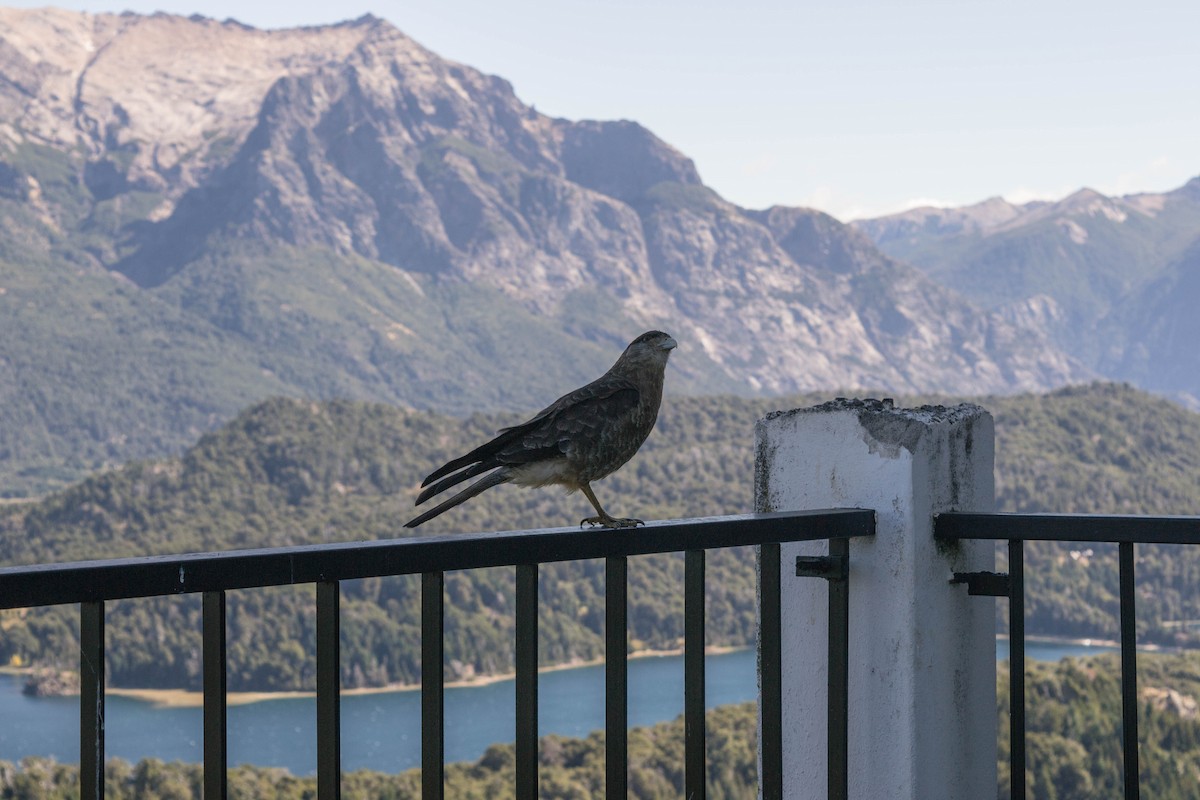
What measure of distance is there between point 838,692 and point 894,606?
152 mm

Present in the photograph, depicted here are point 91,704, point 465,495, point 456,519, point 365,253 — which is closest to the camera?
point 91,704

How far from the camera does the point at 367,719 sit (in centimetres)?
5197

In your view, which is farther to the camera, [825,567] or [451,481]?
[825,567]

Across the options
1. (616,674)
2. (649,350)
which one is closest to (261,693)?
(649,350)

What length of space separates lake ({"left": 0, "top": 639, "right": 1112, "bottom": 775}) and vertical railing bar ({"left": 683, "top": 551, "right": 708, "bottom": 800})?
42159mm

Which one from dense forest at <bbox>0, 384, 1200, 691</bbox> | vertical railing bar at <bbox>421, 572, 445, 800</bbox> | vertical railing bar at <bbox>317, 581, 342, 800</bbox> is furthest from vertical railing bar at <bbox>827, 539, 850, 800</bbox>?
dense forest at <bbox>0, 384, 1200, 691</bbox>

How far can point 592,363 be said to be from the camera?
144750 mm

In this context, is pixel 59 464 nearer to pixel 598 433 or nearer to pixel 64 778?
pixel 64 778

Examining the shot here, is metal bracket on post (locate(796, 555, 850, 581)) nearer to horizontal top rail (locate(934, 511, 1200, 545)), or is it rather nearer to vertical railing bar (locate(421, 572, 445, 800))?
horizontal top rail (locate(934, 511, 1200, 545))

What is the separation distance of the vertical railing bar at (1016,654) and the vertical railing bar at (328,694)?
0.95m

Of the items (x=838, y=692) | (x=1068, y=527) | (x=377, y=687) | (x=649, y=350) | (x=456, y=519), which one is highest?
(x=649, y=350)

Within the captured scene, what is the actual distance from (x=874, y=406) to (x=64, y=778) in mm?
28330

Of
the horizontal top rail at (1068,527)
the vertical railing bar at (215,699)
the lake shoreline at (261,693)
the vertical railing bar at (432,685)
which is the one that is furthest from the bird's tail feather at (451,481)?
the lake shoreline at (261,693)

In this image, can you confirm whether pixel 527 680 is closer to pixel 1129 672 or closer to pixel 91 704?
pixel 91 704
